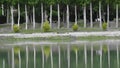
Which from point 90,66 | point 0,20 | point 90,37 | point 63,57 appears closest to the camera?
point 90,66

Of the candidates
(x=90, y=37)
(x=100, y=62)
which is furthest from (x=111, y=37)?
(x=100, y=62)

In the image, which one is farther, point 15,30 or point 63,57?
point 15,30

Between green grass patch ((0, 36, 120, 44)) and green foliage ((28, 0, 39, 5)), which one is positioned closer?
green grass patch ((0, 36, 120, 44))

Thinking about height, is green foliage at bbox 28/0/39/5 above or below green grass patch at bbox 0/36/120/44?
above

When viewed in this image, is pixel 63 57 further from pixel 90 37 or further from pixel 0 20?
pixel 0 20

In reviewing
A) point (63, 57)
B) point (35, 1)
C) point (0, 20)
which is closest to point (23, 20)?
point (0, 20)

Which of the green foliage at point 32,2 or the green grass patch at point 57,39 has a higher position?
the green foliage at point 32,2

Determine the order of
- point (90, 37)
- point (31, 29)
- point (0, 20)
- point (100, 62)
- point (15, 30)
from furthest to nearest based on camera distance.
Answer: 1. point (0, 20)
2. point (31, 29)
3. point (15, 30)
4. point (90, 37)
5. point (100, 62)

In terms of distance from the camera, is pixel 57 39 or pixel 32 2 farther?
pixel 32 2

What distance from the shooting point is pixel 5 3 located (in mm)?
77312

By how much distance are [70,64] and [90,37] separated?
100 feet

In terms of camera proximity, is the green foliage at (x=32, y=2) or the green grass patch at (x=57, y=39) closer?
the green grass patch at (x=57, y=39)

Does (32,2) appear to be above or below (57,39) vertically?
above

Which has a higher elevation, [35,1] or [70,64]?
[35,1]
